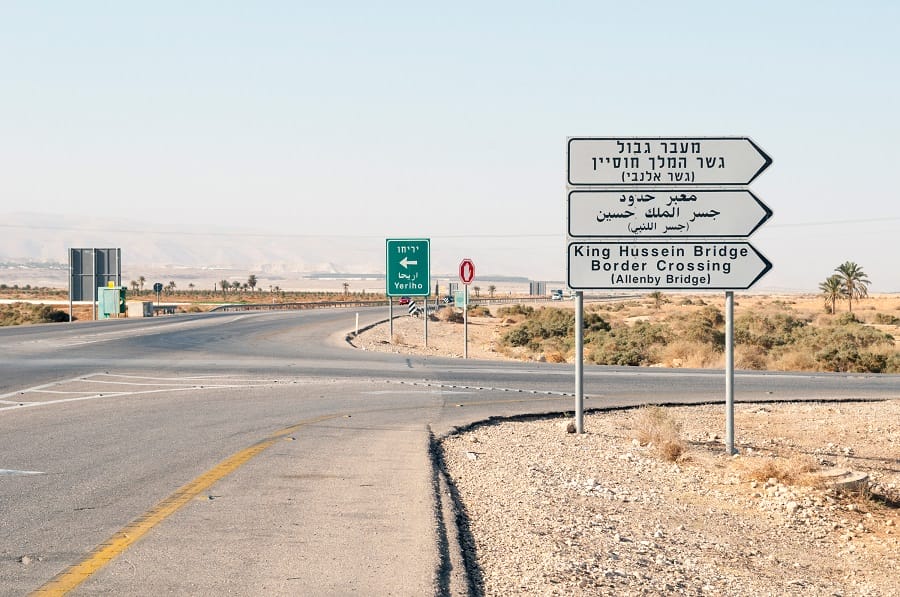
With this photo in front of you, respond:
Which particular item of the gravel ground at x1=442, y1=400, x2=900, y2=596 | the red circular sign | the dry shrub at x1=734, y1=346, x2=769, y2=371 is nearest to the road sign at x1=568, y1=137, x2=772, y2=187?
the gravel ground at x1=442, y1=400, x2=900, y2=596

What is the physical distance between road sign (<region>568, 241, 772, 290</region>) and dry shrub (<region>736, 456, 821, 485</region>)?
9.08ft

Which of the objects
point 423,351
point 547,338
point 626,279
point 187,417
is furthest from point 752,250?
point 547,338

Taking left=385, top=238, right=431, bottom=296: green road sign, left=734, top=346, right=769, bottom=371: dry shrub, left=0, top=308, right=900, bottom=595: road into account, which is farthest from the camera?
left=385, top=238, right=431, bottom=296: green road sign

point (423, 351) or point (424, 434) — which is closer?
point (424, 434)

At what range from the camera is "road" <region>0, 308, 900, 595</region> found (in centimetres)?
661

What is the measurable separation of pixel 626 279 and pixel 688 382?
9859mm

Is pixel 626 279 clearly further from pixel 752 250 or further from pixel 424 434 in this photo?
pixel 424 434

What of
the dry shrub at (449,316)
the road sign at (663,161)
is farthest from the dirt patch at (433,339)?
the road sign at (663,161)

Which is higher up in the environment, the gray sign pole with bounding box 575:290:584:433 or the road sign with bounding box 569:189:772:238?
the road sign with bounding box 569:189:772:238

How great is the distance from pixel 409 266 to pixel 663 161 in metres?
21.7

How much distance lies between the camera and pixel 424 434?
45.7ft

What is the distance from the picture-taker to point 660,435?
516 inches

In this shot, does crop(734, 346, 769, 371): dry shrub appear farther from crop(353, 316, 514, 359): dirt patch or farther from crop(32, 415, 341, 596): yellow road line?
crop(32, 415, 341, 596): yellow road line

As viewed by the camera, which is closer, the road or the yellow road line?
the yellow road line
